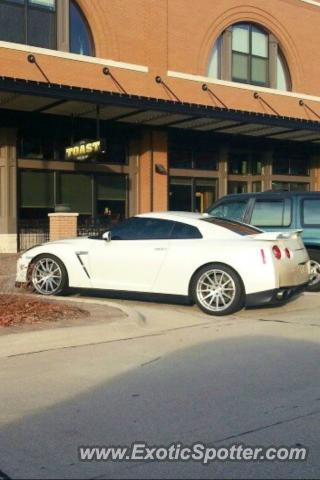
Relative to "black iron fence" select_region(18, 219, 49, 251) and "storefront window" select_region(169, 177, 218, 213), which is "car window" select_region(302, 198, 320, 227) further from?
"storefront window" select_region(169, 177, 218, 213)

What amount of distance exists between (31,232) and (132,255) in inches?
396

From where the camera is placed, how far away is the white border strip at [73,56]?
18.3 m

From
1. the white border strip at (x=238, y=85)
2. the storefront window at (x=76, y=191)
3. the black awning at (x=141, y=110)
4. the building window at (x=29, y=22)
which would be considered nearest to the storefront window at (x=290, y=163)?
the black awning at (x=141, y=110)

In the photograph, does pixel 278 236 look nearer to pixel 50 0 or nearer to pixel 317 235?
pixel 317 235

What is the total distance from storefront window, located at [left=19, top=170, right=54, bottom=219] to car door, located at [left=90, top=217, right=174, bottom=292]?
31.6ft

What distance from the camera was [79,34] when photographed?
20.3 meters

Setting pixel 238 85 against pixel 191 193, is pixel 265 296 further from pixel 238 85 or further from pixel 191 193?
pixel 238 85

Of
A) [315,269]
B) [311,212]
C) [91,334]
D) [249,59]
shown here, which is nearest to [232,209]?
[311,212]

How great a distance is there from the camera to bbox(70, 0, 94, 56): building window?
791 inches

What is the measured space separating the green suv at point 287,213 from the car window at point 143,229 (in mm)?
2885

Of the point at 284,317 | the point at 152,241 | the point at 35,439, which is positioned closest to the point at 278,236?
the point at 284,317

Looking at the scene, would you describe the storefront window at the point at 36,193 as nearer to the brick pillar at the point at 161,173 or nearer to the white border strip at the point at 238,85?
the brick pillar at the point at 161,173

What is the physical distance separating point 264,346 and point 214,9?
18.4 meters

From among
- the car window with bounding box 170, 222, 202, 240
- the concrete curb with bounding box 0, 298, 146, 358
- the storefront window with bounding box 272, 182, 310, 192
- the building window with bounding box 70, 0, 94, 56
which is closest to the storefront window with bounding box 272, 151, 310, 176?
the storefront window with bounding box 272, 182, 310, 192
